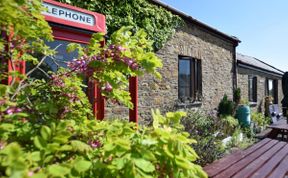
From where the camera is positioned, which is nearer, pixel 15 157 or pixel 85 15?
pixel 15 157

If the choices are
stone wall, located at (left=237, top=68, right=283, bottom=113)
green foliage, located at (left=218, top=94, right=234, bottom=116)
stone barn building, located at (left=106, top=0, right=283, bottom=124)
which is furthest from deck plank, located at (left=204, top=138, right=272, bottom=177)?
stone wall, located at (left=237, top=68, right=283, bottom=113)

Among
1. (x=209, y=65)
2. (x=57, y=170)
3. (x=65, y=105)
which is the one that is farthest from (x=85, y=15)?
(x=209, y=65)

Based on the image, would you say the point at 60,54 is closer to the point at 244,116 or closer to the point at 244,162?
the point at 244,162

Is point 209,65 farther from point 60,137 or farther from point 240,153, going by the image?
point 60,137

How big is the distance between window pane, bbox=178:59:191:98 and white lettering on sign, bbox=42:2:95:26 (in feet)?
17.7

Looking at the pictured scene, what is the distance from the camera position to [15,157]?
1.11 m

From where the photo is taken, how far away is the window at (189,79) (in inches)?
348

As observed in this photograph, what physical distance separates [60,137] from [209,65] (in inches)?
368

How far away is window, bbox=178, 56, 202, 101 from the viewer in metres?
8.84

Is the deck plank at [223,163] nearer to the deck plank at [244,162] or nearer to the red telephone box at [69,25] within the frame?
the deck plank at [244,162]

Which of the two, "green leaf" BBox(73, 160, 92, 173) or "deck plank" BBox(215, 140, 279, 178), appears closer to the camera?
"green leaf" BBox(73, 160, 92, 173)

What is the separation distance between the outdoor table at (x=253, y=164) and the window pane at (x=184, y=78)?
3.62m

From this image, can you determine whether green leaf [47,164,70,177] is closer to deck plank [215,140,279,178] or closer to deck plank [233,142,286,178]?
deck plank [215,140,279,178]

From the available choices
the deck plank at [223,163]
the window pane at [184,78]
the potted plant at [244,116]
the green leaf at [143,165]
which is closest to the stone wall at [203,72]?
the window pane at [184,78]
